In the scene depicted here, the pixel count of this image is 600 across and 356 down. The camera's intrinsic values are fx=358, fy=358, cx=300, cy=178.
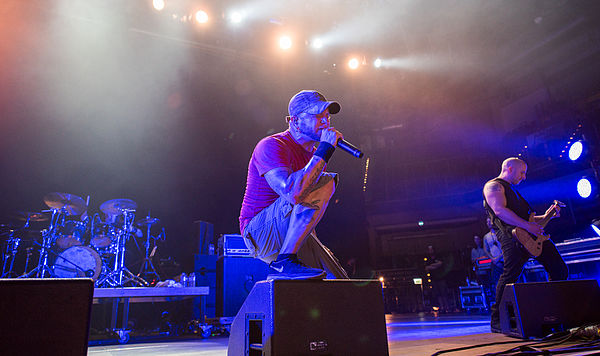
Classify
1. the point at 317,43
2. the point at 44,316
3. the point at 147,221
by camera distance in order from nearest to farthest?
1. the point at 44,316
2. the point at 147,221
3. the point at 317,43

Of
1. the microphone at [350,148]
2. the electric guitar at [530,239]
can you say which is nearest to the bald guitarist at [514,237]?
the electric guitar at [530,239]

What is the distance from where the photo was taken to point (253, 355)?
1524 mm

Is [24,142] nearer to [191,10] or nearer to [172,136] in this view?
[172,136]

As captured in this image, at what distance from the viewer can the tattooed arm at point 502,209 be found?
3053 mm

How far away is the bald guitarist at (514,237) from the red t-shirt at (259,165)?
6.90ft

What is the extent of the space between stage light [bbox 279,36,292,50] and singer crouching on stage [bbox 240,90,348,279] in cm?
554

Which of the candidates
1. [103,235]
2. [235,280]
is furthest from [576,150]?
[103,235]

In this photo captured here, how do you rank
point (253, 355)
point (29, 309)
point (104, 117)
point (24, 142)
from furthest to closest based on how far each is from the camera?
point (104, 117) → point (24, 142) → point (253, 355) → point (29, 309)

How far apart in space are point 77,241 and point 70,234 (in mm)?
228

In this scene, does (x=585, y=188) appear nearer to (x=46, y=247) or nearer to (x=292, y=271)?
(x=292, y=271)

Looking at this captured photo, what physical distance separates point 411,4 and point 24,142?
7.93 meters

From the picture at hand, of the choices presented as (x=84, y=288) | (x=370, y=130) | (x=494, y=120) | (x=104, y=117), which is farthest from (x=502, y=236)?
(x=494, y=120)

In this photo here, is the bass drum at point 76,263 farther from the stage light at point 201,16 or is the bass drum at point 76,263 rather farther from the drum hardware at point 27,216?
the stage light at point 201,16

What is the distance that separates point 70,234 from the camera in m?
5.77
